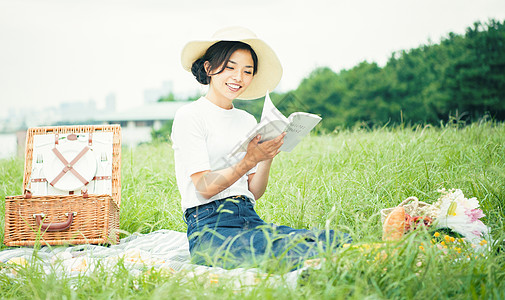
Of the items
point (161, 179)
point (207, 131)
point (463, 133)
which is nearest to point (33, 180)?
point (161, 179)

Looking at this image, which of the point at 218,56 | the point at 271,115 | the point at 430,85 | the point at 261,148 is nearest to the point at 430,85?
the point at 430,85

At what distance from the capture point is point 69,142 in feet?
11.6

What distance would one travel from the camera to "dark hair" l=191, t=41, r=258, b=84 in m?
2.43

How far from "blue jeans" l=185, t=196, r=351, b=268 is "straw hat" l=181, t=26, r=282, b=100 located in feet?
2.56

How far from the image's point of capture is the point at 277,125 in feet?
6.86

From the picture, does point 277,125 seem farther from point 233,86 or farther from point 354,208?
point 354,208

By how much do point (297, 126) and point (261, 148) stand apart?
208 millimetres

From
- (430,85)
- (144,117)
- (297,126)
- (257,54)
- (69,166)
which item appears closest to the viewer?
(297,126)

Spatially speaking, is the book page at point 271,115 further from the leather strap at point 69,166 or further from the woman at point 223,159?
the leather strap at point 69,166

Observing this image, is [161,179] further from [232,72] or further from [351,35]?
[351,35]

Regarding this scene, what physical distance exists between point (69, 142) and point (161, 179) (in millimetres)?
1300

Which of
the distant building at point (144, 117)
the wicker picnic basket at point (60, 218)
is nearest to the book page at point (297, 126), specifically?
the wicker picnic basket at point (60, 218)

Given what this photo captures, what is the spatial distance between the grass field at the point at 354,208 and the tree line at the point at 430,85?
34.0 ft

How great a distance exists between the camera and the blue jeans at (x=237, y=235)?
2104 mm
